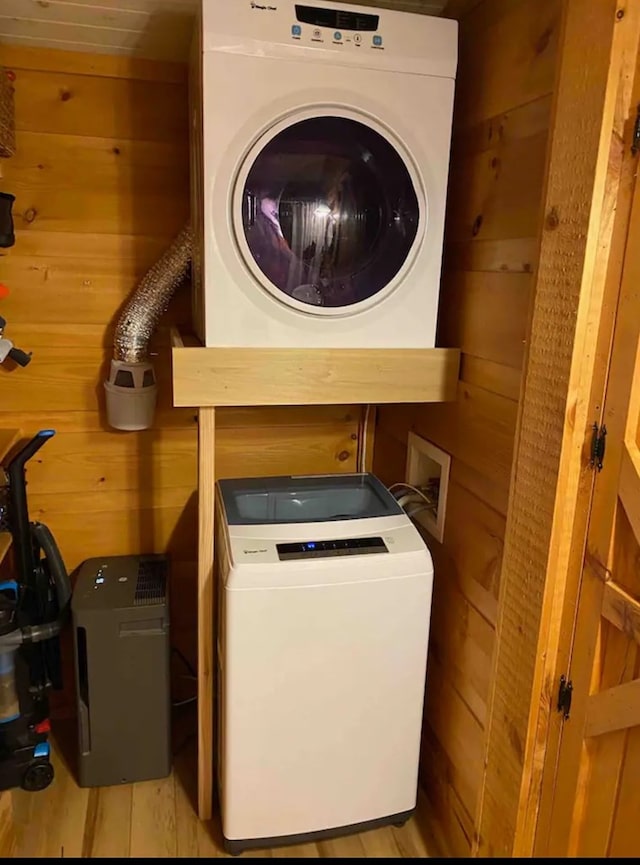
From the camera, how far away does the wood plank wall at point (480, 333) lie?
4.36 ft

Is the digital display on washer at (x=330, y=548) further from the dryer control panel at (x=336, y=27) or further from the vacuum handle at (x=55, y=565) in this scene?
the dryer control panel at (x=336, y=27)

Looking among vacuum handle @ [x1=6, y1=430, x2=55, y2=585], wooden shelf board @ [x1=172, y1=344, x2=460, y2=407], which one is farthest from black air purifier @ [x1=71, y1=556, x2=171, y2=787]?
wooden shelf board @ [x1=172, y1=344, x2=460, y2=407]

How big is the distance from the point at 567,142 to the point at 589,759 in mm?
1093

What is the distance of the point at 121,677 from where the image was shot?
1784 mm

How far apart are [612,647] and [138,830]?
126 centimetres

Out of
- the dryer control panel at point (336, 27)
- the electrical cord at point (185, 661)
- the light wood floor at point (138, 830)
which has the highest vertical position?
the dryer control panel at point (336, 27)

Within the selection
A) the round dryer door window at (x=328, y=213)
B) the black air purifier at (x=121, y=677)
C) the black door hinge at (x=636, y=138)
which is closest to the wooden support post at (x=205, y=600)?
the black air purifier at (x=121, y=677)

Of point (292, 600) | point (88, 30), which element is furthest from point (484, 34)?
point (292, 600)

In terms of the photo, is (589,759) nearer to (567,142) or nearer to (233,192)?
(567,142)

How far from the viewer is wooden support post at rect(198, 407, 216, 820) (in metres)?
1.54

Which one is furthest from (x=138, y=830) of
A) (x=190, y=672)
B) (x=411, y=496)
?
(x=411, y=496)

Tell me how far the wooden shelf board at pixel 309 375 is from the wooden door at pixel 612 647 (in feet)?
1.61

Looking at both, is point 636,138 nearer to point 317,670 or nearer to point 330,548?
point 330,548

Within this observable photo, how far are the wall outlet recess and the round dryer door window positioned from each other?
1.55 ft
